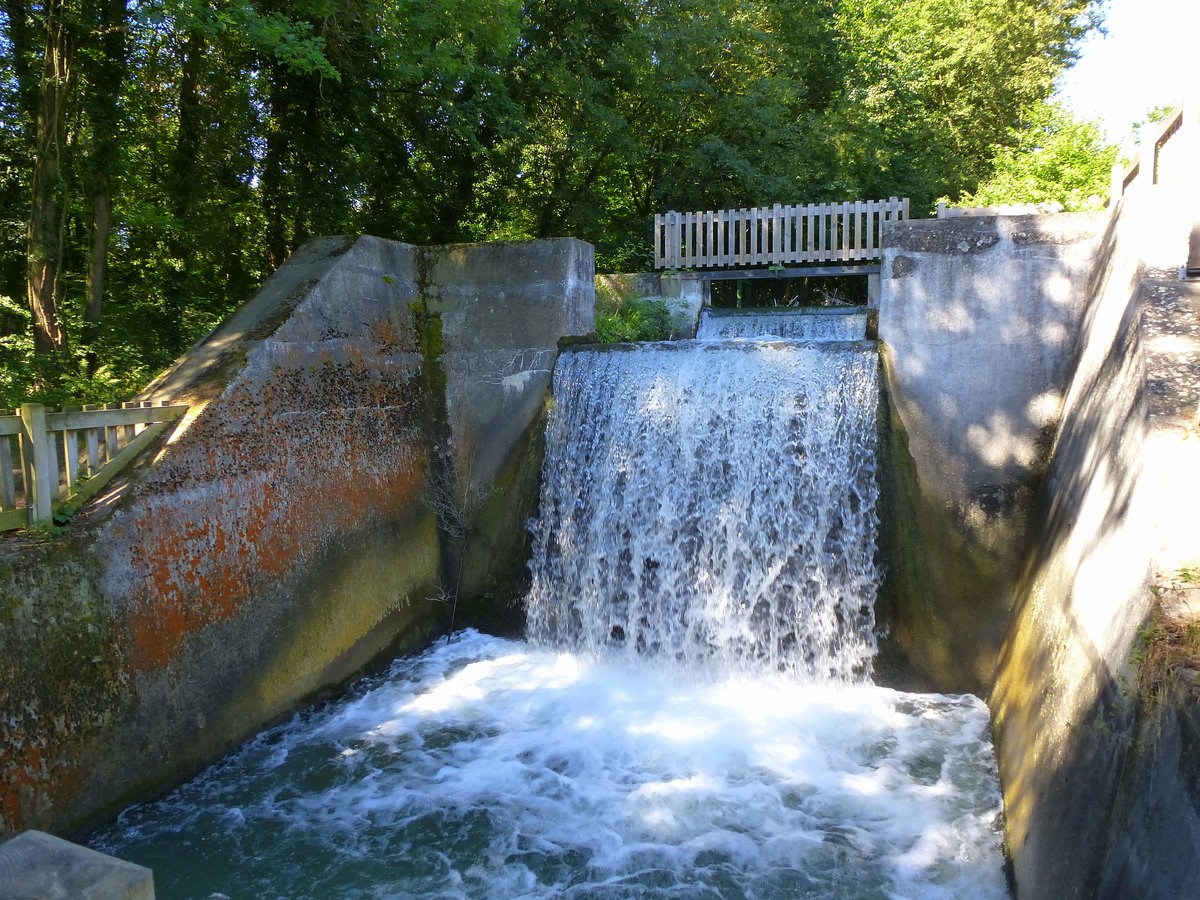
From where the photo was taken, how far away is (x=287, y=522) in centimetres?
611

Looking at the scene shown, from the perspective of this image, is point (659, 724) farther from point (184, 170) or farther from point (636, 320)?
point (184, 170)

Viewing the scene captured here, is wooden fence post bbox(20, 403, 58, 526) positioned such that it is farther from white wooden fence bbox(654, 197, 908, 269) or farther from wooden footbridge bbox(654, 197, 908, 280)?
white wooden fence bbox(654, 197, 908, 269)

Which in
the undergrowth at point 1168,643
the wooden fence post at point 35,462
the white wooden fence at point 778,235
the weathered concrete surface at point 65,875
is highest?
the white wooden fence at point 778,235

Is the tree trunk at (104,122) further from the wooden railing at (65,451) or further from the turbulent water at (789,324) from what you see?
the turbulent water at (789,324)

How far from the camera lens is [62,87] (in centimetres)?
768

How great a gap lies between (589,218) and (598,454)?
8.44m

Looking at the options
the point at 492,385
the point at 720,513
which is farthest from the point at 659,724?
the point at 492,385

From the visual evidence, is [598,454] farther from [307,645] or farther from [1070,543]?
[1070,543]

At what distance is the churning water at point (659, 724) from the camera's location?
4309 mm

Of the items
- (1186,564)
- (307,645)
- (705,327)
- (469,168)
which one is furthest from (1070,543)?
(469,168)

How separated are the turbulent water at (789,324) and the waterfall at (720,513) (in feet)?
7.67

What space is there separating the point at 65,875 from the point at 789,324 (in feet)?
28.3

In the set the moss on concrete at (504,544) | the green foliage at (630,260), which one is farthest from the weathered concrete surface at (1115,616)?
the green foliage at (630,260)

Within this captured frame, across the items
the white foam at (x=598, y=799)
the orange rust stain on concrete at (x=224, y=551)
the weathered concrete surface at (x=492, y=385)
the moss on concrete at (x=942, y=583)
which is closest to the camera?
the white foam at (x=598, y=799)
